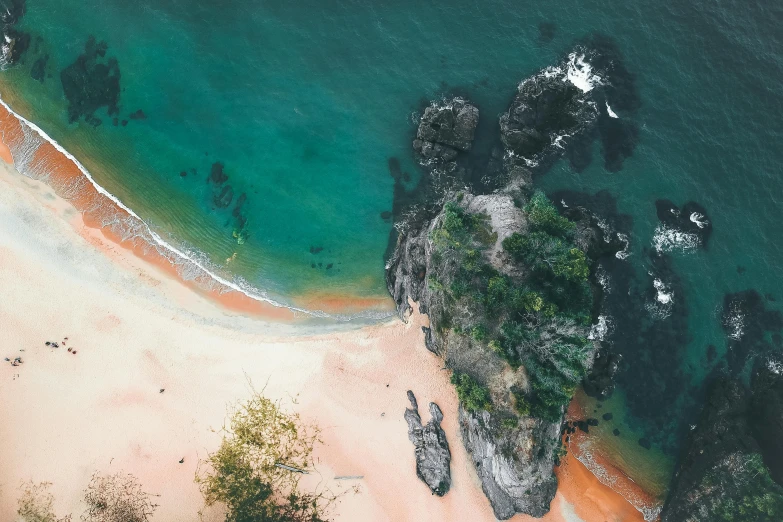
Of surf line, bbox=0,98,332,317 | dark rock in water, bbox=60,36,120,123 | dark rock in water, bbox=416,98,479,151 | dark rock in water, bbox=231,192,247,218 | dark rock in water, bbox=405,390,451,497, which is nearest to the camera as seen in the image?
dark rock in water, bbox=405,390,451,497

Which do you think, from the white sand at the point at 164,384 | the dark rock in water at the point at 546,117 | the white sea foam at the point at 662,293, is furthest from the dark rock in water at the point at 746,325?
the white sand at the point at 164,384

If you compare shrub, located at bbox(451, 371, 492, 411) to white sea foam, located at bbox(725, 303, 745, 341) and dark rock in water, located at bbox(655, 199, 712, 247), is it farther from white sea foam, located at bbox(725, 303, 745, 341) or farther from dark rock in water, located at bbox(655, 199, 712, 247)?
white sea foam, located at bbox(725, 303, 745, 341)

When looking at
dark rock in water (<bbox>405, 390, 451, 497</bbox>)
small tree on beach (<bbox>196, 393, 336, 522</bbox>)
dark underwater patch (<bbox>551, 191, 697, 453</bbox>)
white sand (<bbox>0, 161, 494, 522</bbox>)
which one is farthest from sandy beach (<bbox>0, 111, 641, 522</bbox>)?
dark underwater patch (<bbox>551, 191, 697, 453</bbox>)

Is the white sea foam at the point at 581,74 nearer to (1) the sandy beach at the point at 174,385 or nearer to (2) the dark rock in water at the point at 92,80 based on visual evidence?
(1) the sandy beach at the point at 174,385

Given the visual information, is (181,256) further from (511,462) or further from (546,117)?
(546,117)

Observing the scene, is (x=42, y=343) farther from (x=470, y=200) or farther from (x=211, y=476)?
(x=470, y=200)

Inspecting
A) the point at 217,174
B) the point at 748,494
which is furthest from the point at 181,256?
the point at 748,494

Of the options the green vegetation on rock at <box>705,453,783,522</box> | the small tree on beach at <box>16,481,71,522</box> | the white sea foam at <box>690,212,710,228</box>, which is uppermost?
the white sea foam at <box>690,212,710,228</box>
